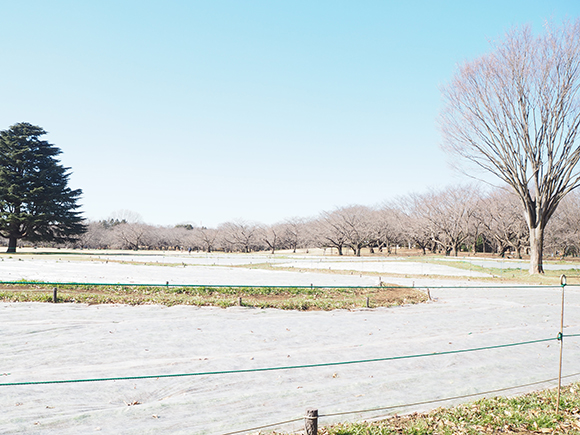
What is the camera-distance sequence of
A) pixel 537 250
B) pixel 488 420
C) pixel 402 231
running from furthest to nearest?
pixel 402 231 < pixel 537 250 < pixel 488 420

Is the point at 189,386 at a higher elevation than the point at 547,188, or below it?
below

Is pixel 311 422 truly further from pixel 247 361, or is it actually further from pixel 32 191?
pixel 32 191

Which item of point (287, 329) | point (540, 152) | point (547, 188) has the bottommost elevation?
point (287, 329)

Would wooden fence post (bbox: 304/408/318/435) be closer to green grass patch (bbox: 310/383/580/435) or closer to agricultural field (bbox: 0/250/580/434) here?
green grass patch (bbox: 310/383/580/435)

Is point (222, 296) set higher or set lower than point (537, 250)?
lower

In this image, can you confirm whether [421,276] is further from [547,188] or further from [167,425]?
[167,425]

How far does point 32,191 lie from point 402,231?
49.7m

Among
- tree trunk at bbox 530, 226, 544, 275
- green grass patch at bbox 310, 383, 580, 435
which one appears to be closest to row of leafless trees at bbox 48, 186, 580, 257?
tree trunk at bbox 530, 226, 544, 275

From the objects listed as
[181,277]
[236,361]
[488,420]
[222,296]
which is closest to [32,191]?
[181,277]

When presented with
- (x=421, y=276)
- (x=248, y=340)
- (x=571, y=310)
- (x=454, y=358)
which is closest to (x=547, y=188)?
(x=421, y=276)

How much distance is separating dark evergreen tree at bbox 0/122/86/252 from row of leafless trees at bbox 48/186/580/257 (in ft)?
53.0

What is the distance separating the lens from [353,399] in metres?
4.96

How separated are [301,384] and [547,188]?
2062 centimetres

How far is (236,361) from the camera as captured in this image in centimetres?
650
